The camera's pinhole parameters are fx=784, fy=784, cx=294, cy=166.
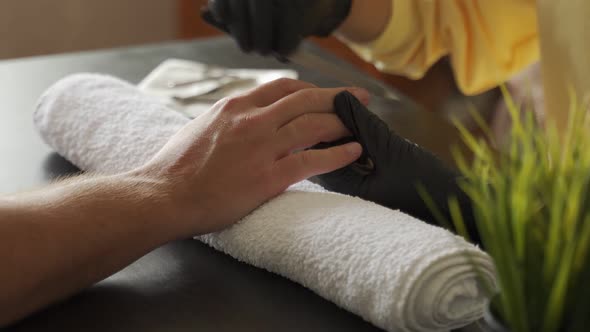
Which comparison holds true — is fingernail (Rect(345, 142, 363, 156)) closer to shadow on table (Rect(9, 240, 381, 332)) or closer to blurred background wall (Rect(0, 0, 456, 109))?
shadow on table (Rect(9, 240, 381, 332))

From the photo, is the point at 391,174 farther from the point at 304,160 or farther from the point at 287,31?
the point at 287,31

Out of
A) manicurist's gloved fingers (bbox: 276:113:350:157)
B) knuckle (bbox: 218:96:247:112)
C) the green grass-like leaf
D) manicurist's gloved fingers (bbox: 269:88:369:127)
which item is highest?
the green grass-like leaf

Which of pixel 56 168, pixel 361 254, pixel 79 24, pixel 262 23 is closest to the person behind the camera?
pixel 361 254

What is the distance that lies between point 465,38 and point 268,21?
0.89ft

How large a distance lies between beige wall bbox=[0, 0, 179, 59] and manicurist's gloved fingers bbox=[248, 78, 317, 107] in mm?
1533

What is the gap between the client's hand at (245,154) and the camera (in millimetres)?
603

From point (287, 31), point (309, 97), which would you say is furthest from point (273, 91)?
point (287, 31)

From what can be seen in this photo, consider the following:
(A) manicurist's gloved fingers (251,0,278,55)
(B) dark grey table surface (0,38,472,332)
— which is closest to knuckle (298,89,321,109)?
(B) dark grey table surface (0,38,472,332)

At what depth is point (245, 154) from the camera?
0.64m

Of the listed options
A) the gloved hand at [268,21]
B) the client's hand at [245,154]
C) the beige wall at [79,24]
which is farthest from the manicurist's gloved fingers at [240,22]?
the beige wall at [79,24]

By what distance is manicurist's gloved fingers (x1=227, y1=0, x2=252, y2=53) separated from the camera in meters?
0.94

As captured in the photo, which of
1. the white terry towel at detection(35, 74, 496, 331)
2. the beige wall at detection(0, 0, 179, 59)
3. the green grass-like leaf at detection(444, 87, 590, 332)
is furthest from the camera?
the beige wall at detection(0, 0, 179, 59)

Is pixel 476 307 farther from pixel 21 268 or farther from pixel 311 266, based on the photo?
pixel 21 268

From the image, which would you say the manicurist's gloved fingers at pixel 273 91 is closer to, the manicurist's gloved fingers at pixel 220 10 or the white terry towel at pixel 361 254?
the white terry towel at pixel 361 254
